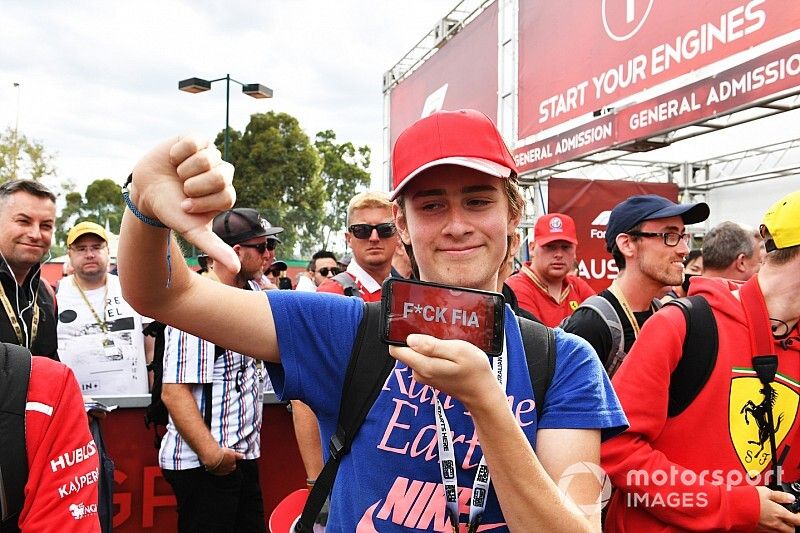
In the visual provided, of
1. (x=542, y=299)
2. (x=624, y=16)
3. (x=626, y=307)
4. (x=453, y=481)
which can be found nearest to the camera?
(x=453, y=481)

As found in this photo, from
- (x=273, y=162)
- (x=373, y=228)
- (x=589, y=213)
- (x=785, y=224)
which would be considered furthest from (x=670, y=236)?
(x=273, y=162)

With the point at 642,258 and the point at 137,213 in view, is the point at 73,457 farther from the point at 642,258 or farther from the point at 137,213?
the point at 642,258

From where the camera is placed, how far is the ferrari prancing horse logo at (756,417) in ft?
6.92

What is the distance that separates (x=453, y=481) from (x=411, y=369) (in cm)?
23

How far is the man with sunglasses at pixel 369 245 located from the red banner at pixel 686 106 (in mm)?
921

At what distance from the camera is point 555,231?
5.25m

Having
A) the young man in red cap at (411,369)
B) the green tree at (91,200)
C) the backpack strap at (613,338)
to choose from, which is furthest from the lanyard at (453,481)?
the green tree at (91,200)

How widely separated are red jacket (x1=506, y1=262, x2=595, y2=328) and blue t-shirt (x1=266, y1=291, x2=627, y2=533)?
12.0ft

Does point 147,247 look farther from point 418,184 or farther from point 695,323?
point 695,323

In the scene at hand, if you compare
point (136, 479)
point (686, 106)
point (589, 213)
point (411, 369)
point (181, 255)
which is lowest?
point (136, 479)

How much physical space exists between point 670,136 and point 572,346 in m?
6.49

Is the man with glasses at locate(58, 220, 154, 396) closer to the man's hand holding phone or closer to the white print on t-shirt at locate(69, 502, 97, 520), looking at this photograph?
the white print on t-shirt at locate(69, 502, 97, 520)

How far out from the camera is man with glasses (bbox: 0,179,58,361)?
328 cm

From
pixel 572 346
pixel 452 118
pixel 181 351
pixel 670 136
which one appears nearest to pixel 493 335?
pixel 572 346
